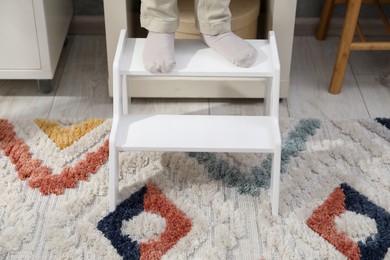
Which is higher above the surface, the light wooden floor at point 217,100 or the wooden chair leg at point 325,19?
the wooden chair leg at point 325,19

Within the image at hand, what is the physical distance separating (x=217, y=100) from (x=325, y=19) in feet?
1.91

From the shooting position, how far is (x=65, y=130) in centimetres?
189

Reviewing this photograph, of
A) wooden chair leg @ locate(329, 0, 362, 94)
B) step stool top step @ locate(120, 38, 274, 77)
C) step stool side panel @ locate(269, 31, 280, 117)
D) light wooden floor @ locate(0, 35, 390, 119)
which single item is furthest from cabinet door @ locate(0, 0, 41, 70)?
wooden chair leg @ locate(329, 0, 362, 94)

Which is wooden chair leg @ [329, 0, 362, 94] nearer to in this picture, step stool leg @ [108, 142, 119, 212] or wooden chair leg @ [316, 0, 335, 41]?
wooden chair leg @ [316, 0, 335, 41]

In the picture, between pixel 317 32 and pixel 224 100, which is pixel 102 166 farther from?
pixel 317 32

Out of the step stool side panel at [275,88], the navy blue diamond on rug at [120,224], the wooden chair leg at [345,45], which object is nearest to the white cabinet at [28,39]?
the navy blue diamond on rug at [120,224]

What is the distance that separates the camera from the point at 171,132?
158 centimetres

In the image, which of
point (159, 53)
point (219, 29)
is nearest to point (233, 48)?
point (219, 29)

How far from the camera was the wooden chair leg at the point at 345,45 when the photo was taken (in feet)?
6.45

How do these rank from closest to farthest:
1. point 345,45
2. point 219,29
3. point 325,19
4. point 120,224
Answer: point 120,224 → point 219,29 → point 345,45 → point 325,19

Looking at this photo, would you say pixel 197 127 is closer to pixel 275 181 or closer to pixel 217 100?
pixel 275 181

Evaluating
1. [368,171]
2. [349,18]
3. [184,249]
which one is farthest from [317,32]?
[184,249]

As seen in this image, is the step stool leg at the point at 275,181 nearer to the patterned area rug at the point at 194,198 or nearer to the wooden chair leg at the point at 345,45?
the patterned area rug at the point at 194,198

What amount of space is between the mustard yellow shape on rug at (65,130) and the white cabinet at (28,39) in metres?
0.17
